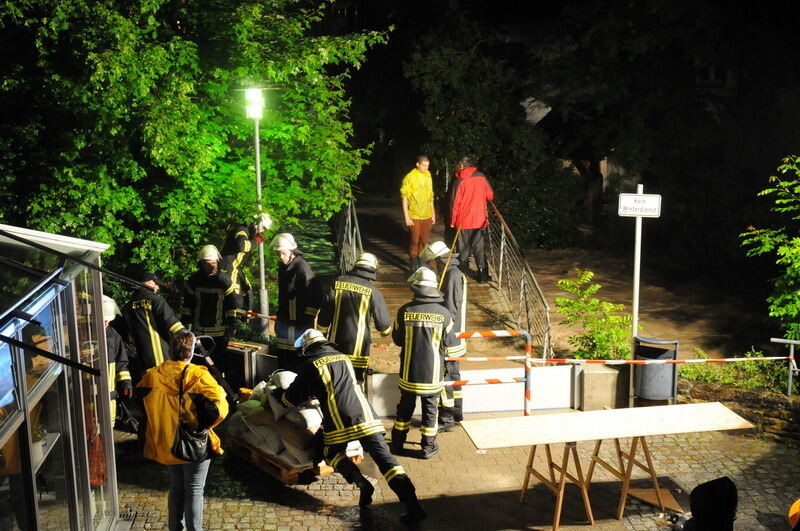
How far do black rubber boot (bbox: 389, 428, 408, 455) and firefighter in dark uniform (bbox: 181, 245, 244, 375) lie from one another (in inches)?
91.9

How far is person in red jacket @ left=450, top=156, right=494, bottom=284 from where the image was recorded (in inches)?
511

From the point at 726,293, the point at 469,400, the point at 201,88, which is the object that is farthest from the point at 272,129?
the point at 726,293

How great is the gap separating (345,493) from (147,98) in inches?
204

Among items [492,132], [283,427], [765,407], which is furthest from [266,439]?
[492,132]

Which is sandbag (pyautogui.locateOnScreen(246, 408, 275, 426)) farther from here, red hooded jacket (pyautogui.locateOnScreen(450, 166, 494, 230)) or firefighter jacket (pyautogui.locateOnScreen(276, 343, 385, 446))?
red hooded jacket (pyautogui.locateOnScreen(450, 166, 494, 230))

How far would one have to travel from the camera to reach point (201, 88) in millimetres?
11688

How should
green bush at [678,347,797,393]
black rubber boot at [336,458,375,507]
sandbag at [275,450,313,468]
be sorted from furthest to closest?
1. green bush at [678,347,797,393]
2. sandbag at [275,450,313,468]
3. black rubber boot at [336,458,375,507]

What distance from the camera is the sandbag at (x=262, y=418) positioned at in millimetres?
8484

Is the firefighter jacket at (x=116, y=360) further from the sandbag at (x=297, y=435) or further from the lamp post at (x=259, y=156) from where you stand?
the lamp post at (x=259, y=156)

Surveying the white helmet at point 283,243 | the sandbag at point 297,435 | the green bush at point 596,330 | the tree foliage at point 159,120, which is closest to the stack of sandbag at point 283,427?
the sandbag at point 297,435

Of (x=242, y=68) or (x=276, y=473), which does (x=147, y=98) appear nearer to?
(x=242, y=68)

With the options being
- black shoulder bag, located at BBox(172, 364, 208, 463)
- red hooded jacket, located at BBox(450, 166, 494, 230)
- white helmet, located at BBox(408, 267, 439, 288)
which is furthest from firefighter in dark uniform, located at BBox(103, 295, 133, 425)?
red hooded jacket, located at BBox(450, 166, 494, 230)

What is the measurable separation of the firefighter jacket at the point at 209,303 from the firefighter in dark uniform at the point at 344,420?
8.40ft

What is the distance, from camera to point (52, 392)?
→ 6352 millimetres
